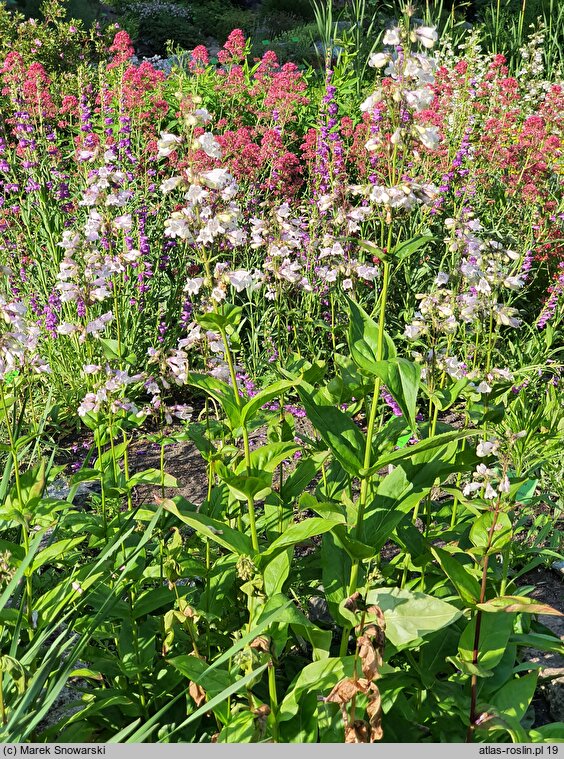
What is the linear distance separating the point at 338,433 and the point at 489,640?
26.4 inches

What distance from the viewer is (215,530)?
1.78 m

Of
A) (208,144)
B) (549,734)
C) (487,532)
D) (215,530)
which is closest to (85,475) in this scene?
(215,530)

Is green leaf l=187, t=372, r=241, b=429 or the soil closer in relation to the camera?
green leaf l=187, t=372, r=241, b=429

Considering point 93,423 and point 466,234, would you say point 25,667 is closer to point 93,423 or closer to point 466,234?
point 93,423

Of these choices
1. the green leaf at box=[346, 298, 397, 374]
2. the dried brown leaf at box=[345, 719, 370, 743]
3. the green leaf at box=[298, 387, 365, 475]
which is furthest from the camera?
the green leaf at box=[346, 298, 397, 374]

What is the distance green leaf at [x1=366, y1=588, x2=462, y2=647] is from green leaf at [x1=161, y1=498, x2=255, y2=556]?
351mm

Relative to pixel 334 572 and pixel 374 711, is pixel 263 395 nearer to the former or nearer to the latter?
pixel 334 572

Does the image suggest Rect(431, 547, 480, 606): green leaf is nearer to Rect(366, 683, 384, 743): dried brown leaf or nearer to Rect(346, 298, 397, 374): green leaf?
Rect(366, 683, 384, 743): dried brown leaf

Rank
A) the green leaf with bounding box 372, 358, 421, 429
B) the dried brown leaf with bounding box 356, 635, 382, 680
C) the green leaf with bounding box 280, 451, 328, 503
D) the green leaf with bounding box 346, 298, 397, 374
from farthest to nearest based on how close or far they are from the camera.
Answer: the green leaf with bounding box 280, 451, 328, 503, the green leaf with bounding box 346, 298, 397, 374, the green leaf with bounding box 372, 358, 421, 429, the dried brown leaf with bounding box 356, 635, 382, 680

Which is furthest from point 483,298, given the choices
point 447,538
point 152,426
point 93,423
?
point 152,426

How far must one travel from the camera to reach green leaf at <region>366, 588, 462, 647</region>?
5.55ft

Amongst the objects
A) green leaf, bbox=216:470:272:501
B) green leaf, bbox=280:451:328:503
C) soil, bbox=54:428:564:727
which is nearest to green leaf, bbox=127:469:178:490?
soil, bbox=54:428:564:727

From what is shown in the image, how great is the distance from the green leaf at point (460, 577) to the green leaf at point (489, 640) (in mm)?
79

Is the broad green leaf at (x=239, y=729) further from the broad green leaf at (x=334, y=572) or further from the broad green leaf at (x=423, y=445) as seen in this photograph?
the broad green leaf at (x=423, y=445)
